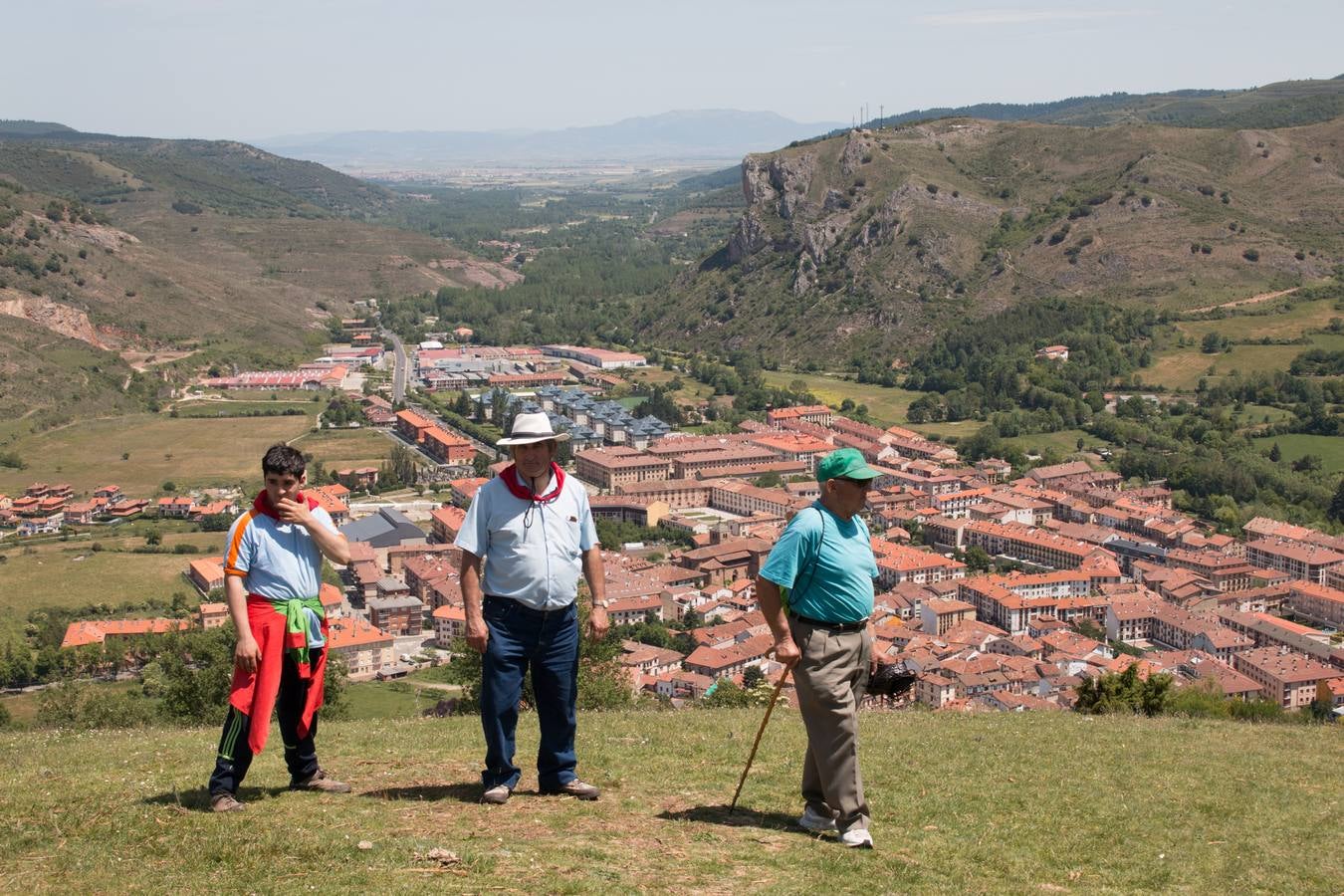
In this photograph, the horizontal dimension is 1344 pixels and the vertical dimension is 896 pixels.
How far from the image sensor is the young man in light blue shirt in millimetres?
7422

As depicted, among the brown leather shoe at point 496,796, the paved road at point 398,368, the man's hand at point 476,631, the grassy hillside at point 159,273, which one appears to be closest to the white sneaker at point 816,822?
the brown leather shoe at point 496,796

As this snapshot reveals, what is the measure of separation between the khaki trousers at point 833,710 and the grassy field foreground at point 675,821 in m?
0.25

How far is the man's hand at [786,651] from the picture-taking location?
6.93 m

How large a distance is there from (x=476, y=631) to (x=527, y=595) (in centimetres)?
34

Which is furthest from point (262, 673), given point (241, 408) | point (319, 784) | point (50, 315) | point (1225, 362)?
point (50, 315)

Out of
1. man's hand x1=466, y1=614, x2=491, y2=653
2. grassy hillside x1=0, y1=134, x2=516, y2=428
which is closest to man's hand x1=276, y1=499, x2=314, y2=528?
man's hand x1=466, y1=614, x2=491, y2=653

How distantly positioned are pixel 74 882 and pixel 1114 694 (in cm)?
1213

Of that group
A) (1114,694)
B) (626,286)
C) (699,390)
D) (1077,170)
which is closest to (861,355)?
(699,390)

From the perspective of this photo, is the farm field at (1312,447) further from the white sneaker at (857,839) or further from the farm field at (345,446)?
the white sneaker at (857,839)

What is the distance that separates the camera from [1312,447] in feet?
210

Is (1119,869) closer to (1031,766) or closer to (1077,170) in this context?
(1031,766)

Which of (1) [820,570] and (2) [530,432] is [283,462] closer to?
(2) [530,432]

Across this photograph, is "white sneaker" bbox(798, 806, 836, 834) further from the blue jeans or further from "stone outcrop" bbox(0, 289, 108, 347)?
"stone outcrop" bbox(0, 289, 108, 347)

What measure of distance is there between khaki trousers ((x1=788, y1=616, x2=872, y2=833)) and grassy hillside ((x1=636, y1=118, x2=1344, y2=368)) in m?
88.9
